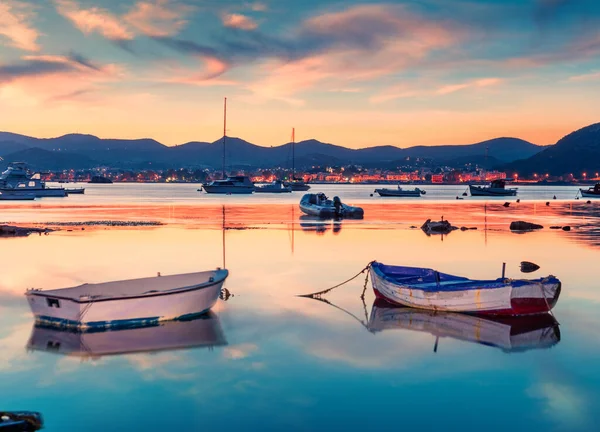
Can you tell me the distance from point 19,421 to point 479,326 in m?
11.6

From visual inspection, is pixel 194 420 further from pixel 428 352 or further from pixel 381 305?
pixel 381 305

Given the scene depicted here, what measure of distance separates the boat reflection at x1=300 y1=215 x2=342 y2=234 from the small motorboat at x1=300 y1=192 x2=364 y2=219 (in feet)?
3.43

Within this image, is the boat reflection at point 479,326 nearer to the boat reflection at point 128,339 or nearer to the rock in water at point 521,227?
the boat reflection at point 128,339

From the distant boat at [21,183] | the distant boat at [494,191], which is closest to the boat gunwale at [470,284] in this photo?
the distant boat at [21,183]

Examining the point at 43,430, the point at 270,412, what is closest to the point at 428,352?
the point at 270,412

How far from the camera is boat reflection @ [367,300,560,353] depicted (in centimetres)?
1602

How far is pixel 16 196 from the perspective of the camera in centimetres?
10944

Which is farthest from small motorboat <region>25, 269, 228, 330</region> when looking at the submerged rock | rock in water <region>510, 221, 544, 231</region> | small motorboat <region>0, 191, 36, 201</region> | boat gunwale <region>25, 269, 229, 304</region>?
small motorboat <region>0, 191, 36, 201</region>

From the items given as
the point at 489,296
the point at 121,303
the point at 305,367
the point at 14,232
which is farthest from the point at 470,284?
the point at 14,232

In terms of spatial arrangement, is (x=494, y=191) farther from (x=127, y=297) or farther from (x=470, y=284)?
(x=127, y=297)

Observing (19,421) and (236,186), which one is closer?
(19,421)

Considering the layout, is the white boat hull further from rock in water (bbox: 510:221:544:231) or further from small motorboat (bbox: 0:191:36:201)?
rock in water (bbox: 510:221:544:231)

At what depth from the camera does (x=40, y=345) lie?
15453 millimetres

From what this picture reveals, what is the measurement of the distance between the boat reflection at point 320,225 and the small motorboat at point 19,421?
1437 inches
